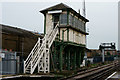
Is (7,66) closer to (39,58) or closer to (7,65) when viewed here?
(7,65)

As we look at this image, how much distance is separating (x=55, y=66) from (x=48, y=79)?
18.5 ft

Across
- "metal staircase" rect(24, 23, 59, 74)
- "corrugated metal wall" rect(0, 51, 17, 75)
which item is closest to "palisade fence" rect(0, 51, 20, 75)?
"corrugated metal wall" rect(0, 51, 17, 75)

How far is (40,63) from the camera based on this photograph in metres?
15.2

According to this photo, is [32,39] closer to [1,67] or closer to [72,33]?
[72,33]

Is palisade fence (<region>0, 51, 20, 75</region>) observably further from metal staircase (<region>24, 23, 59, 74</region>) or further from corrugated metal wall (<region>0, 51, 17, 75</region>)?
metal staircase (<region>24, 23, 59, 74</region>)

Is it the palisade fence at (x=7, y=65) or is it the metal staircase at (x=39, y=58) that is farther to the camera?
the metal staircase at (x=39, y=58)

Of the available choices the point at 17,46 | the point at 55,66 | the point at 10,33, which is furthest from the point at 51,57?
the point at 10,33

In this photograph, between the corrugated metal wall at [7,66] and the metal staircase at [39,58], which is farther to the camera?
the metal staircase at [39,58]

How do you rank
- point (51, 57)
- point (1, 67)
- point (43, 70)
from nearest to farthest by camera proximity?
point (1, 67) → point (43, 70) → point (51, 57)

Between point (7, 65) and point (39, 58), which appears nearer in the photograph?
point (7, 65)

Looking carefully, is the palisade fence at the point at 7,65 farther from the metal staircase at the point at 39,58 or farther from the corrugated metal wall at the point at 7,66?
the metal staircase at the point at 39,58

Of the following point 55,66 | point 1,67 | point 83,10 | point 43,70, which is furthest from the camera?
point 83,10

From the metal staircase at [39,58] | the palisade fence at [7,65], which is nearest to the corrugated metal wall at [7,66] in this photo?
the palisade fence at [7,65]

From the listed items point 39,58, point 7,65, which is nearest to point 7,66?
point 7,65
